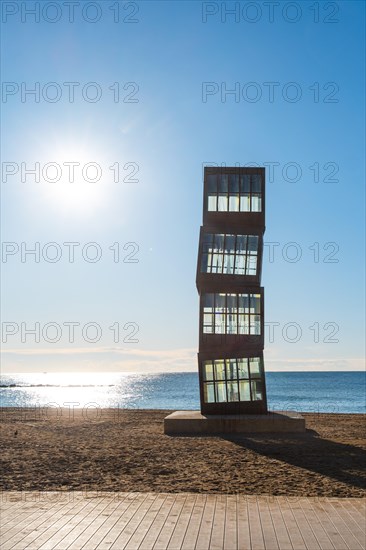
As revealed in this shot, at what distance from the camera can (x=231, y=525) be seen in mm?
10727

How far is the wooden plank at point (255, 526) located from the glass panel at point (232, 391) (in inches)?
691

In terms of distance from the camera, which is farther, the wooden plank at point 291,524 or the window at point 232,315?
the window at point 232,315

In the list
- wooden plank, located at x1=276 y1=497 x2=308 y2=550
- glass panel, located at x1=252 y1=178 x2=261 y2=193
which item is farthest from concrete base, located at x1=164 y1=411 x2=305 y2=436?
wooden plank, located at x1=276 y1=497 x2=308 y2=550

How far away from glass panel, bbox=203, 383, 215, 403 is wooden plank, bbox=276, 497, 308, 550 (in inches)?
689

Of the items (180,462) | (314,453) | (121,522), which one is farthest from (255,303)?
(121,522)

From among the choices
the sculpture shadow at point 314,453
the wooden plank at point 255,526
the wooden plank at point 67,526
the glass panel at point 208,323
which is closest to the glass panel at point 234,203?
the glass panel at point 208,323

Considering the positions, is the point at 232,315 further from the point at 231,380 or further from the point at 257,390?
the point at 257,390

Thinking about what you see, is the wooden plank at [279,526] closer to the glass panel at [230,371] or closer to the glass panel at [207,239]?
the glass panel at [230,371]

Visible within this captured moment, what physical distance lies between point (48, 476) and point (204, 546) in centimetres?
736

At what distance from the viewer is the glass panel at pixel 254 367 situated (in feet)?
99.8

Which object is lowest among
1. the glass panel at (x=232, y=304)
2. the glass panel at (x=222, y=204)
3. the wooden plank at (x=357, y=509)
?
the wooden plank at (x=357, y=509)

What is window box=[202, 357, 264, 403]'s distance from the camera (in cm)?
3036

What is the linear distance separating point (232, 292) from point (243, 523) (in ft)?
65.2

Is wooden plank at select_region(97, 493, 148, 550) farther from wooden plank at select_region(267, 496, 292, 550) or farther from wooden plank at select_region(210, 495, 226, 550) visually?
wooden plank at select_region(267, 496, 292, 550)
